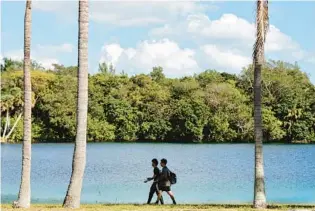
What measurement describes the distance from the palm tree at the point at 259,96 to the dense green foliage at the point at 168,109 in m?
66.5

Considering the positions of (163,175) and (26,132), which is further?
(163,175)

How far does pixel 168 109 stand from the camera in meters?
88.8

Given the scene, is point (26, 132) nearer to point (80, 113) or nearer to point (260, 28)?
point (80, 113)

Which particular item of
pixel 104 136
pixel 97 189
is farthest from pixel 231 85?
pixel 97 189

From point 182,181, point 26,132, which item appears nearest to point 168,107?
point 182,181

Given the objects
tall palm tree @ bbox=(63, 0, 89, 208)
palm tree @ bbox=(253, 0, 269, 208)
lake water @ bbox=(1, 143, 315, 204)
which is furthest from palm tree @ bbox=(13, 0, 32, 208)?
lake water @ bbox=(1, 143, 315, 204)

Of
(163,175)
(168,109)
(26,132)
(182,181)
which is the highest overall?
(168,109)

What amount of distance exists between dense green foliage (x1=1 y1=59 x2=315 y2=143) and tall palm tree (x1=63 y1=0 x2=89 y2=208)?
67953 millimetres

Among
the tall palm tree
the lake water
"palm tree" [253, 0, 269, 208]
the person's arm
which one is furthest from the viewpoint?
the lake water

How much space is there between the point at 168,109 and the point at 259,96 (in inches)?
2852

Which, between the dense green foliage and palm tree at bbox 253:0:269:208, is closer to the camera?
palm tree at bbox 253:0:269:208

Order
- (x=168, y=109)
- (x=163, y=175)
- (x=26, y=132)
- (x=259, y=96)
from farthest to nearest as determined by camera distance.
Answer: (x=168, y=109)
(x=163, y=175)
(x=26, y=132)
(x=259, y=96)

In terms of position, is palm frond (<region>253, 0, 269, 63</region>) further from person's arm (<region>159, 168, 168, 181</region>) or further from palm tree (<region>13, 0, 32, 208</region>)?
palm tree (<region>13, 0, 32, 208</region>)

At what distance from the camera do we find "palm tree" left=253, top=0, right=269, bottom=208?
1625 cm
